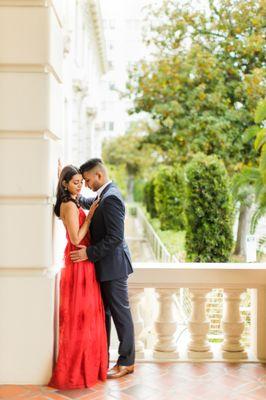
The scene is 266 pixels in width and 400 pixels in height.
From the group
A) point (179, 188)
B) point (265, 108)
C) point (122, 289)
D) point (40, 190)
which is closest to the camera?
point (40, 190)

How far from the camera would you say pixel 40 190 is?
473 centimetres

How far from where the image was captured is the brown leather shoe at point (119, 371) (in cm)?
507

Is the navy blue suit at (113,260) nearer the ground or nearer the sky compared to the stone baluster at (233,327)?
nearer the sky

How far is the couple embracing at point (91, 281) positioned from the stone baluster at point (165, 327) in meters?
0.54

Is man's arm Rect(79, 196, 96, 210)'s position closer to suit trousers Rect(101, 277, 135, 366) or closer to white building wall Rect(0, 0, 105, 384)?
white building wall Rect(0, 0, 105, 384)

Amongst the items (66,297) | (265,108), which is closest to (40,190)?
(66,297)

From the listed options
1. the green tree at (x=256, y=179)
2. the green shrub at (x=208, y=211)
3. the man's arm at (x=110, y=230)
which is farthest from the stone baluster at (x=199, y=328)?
the green shrub at (x=208, y=211)

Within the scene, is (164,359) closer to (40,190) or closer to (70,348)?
(70,348)

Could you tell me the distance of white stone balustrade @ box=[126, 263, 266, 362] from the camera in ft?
18.0

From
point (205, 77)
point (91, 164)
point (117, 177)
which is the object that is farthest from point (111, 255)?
point (117, 177)

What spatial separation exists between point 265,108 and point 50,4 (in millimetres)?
3293

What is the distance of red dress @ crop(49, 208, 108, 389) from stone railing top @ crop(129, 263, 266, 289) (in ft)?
2.08

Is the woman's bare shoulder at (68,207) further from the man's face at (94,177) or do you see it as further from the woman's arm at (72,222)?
the man's face at (94,177)

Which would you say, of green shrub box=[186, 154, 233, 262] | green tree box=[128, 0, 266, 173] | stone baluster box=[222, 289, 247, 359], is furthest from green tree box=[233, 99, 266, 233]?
green tree box=[128, 0, 266, 173]
